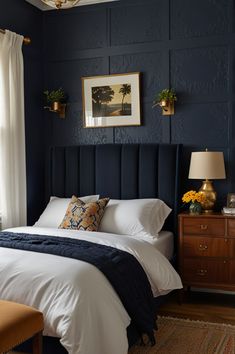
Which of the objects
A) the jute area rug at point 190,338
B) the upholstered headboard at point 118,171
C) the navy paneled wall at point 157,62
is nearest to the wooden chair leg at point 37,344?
the jute area rug at point 190,338

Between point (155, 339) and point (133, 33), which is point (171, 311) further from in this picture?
point (133, 33)

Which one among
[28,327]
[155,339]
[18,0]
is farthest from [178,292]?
[18,0]

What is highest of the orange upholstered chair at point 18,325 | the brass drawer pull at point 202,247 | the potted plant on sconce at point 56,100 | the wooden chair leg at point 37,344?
the potted plant on sconce at point 56,100

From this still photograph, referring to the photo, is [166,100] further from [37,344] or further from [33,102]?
[37,344]

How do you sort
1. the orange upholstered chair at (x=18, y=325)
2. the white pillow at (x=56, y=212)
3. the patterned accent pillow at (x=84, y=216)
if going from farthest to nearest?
the white pillow at (x=56, y=212) → the patterned accent pillow at (x=84, y=216) → the orange upholstered chair at (x=18, y=325)

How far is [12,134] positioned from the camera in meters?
4.68

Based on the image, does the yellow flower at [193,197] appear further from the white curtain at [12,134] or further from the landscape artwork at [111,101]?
the white curtain at [12,134]

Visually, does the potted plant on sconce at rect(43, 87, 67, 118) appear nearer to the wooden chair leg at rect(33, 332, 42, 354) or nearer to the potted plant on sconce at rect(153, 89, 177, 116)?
the potted plant on sconce at rect(153, 89, 177, 116)

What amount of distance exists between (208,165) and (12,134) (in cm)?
198

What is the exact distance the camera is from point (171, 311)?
13.3 feet

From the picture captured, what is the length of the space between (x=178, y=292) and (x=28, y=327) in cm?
199

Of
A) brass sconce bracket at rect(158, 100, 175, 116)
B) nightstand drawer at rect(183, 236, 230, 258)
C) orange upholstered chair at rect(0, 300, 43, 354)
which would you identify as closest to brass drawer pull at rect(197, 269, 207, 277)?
nightstand drawer at rect(183, 236, 230, 258)

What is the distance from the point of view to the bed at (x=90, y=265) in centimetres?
271

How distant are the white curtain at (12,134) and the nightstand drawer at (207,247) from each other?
175 centimetres
